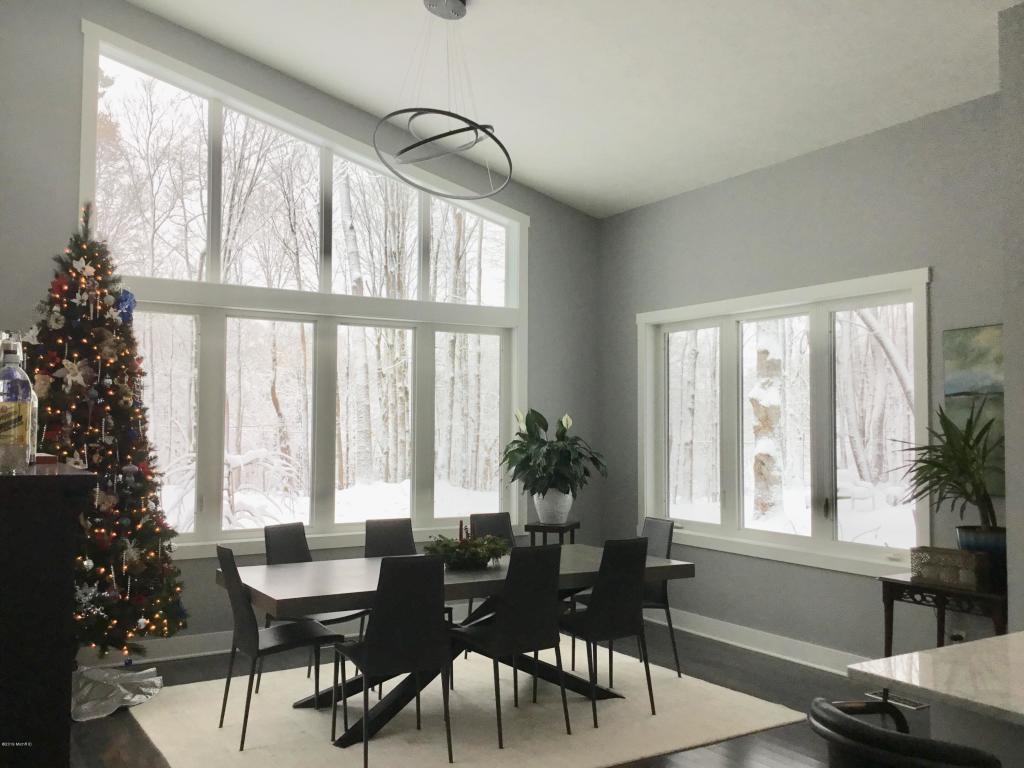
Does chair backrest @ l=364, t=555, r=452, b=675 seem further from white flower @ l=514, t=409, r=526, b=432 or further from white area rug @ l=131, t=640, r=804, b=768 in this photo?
white flower @ l=514, t=409, r=526, b=432

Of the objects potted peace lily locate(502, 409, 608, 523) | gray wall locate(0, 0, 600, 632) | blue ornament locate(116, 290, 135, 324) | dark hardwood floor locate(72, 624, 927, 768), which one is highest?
gray wall locate(0, 0, 600, 632)

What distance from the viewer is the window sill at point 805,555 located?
16.7 ft

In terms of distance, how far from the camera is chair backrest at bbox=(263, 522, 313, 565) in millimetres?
4953

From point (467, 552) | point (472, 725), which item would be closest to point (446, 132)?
point (467, 552)

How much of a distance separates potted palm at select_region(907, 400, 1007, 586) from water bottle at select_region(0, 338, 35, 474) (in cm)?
407

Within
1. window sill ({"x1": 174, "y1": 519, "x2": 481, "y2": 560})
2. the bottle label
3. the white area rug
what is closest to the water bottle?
the bottle label

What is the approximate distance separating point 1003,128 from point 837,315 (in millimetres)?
1773

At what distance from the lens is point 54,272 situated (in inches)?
201

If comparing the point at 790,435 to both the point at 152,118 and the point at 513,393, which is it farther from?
the point at 152,118

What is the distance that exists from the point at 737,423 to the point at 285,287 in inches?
137

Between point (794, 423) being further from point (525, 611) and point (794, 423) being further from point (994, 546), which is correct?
point (525, 611)

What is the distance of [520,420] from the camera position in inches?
274

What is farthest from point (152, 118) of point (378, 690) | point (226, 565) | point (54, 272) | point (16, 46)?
point (378, 690)

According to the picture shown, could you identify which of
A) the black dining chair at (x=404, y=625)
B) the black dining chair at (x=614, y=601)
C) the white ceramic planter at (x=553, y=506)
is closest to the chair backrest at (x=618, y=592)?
the black dining chair at (x=614, y=601)
